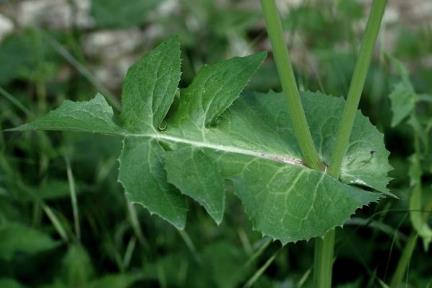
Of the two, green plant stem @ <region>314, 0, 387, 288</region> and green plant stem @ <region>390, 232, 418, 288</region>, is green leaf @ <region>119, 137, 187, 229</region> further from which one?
green plant stem @ <region>390, 232, 418, 288</region>

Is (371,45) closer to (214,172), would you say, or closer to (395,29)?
(214,172)

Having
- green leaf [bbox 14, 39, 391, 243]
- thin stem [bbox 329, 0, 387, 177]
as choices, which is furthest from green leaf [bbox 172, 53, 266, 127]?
thin stem [bbox 329, 0, 387, 177]

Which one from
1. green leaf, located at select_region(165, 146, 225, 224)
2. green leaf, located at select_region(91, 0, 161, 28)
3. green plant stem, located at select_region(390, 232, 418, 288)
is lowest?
green plant stem, located at select_region(390, 232, 418, 288)

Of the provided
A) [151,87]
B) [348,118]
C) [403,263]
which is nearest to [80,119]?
[151,87]

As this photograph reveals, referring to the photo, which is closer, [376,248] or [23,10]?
[376,248]

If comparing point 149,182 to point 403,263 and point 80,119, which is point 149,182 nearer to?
point 80,119

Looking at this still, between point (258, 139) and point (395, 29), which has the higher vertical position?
point (395, 29)

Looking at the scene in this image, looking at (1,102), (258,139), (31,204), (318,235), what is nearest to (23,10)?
(1,102)

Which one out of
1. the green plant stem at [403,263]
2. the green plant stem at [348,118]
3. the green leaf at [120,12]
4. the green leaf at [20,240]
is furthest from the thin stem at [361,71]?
the green leaf at [120,12]

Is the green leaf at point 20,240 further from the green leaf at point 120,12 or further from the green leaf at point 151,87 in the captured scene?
→ the green leaf at point 120,12
